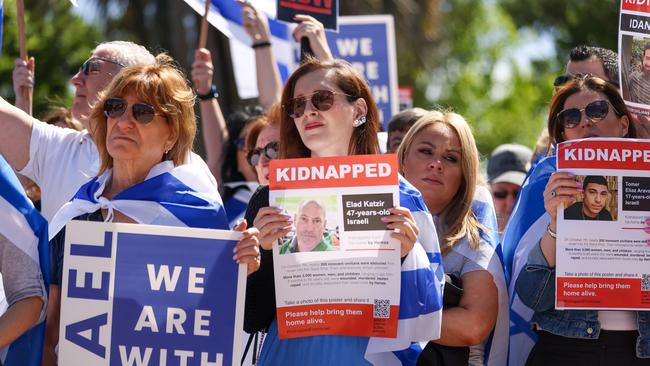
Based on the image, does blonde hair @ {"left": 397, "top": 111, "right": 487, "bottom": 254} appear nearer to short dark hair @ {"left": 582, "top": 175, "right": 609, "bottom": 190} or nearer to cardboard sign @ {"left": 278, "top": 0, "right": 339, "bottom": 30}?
short dark hair @ {"left": 582, "top": 175, "right": 609, "bottom": 190}

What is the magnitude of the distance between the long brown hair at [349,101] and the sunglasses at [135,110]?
53cm

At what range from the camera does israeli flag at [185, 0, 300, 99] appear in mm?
7168

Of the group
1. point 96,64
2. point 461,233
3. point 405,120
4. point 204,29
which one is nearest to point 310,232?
point 461,233

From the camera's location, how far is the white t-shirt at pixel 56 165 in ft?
16.8

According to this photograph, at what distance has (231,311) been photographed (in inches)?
164

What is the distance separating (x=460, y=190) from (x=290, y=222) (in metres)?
1.04

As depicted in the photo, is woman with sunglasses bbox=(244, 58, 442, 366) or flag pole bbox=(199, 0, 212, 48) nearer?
woman with sunglasses bbox=(244, 58, 442, 366)

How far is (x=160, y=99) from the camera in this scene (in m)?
4.43

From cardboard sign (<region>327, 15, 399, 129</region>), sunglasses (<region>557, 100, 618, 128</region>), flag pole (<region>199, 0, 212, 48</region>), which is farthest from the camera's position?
cardboard sign (<region>327, 15, 399, 129</region>)

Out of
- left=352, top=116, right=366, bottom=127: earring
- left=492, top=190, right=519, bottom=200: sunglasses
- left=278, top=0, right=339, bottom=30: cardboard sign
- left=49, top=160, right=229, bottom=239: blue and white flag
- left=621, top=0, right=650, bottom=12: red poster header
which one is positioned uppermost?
left=278, top=0, right=339, bottom=30: cardboard sign

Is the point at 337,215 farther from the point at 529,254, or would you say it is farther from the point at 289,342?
the point at 529,254

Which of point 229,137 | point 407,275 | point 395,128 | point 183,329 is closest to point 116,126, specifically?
point 183,329

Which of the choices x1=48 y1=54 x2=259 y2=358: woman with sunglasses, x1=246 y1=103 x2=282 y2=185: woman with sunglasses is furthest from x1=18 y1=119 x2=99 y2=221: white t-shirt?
x1=246 y1=103 x2=282 y2=185: woman with sunglasses

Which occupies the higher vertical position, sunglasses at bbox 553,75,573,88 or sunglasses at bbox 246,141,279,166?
sunglasses at bbox 553,75,573,88
